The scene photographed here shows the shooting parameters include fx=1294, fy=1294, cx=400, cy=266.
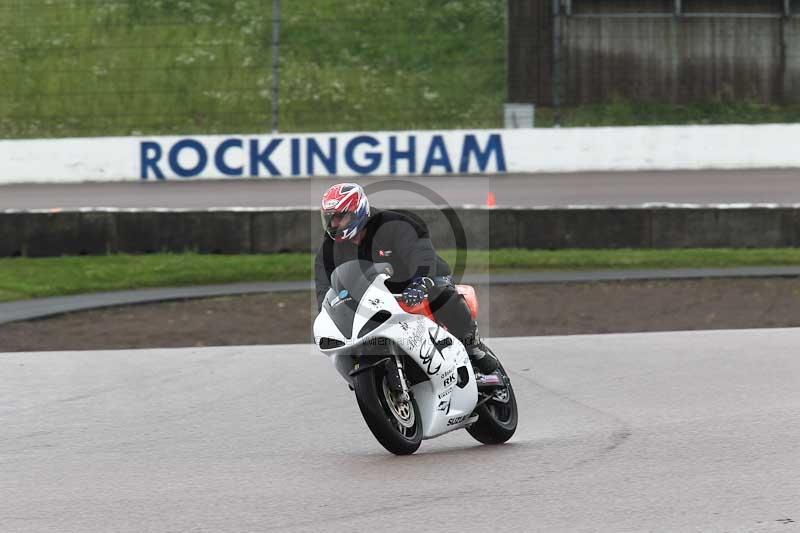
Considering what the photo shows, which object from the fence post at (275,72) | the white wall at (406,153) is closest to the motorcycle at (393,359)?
the white wall at (406,153)

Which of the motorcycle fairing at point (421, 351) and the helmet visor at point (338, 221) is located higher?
the helmet visor at point (338, 221)

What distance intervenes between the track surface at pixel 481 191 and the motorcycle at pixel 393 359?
11.8 meters

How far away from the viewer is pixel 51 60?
27438mm

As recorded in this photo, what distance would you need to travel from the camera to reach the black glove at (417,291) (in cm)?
634

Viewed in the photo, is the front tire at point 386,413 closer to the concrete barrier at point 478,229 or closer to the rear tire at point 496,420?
the rear tire at point 496,420

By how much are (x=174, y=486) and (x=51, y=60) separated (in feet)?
75.5

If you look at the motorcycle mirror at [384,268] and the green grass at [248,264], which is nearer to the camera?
the motorcycle mirror at [384,268]

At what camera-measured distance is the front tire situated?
615 cm

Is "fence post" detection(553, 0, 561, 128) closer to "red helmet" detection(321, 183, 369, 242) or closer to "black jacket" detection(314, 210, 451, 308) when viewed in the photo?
"black jacket" detection(314, 210, 451, 308)

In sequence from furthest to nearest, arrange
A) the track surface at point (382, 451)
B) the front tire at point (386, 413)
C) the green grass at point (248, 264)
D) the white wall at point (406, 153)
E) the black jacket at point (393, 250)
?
the white wall at point (406, 153)
the green grass at point (248, 264)
the black jacket at point (393, 250)
the front tire at point (386, 413)
the track surface at point (382, 451)

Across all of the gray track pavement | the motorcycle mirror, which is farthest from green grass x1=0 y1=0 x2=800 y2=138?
the motorcycle mirror

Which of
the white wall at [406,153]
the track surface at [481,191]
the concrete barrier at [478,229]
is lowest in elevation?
the concrete barrier at [478,229]

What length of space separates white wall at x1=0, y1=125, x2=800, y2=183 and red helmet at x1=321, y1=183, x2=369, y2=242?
56.2 feet

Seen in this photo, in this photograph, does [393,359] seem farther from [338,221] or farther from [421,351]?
[338,221]
